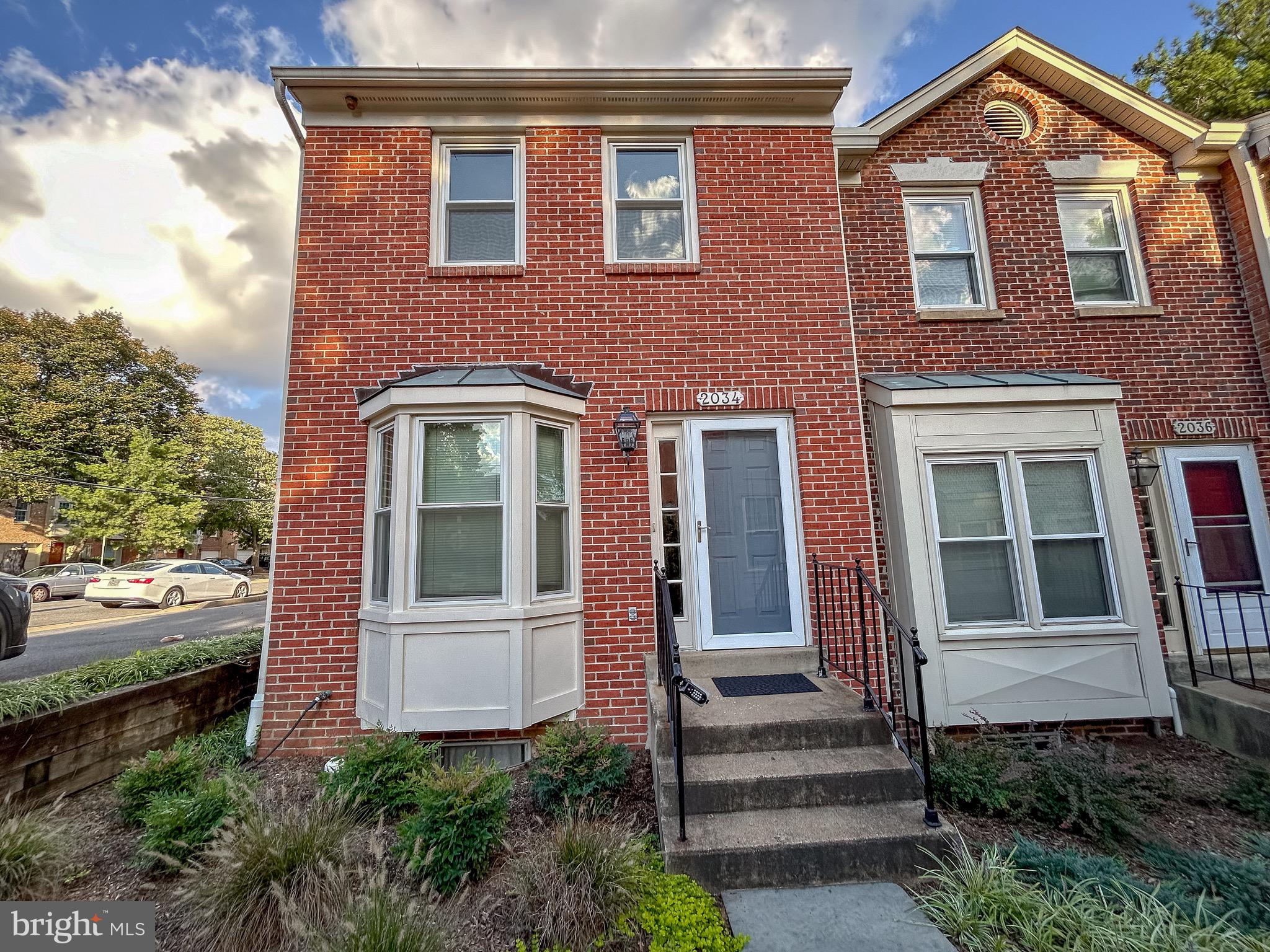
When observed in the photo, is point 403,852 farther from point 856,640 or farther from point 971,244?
point 971,244

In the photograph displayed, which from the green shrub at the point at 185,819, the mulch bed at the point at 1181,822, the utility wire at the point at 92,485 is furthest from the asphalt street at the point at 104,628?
the utility wire at the point at 92,485

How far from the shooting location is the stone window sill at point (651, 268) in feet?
17.7

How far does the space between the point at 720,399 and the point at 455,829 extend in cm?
389

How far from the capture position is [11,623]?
564 centimetres

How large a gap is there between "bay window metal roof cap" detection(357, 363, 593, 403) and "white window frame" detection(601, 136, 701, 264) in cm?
134

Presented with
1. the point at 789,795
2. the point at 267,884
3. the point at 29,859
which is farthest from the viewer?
the point at 789,795

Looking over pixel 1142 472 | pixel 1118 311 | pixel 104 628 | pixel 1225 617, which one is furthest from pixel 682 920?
pixel 104 628

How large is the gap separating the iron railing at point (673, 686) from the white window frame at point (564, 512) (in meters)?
0.96

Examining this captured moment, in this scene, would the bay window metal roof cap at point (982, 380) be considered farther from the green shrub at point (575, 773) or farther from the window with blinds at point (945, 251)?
the green shrub at point (575, 773)

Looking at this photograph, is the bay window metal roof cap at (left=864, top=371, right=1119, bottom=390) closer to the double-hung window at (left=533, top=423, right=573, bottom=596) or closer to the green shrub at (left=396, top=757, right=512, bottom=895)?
the double-hung window at (left=533, top=423, right=573, bottom=596)

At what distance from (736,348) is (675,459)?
4.04 ft

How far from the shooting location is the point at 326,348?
521cm

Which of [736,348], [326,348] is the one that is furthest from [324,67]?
[736,348]

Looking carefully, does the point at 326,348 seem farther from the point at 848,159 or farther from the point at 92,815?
the point at 848,159
